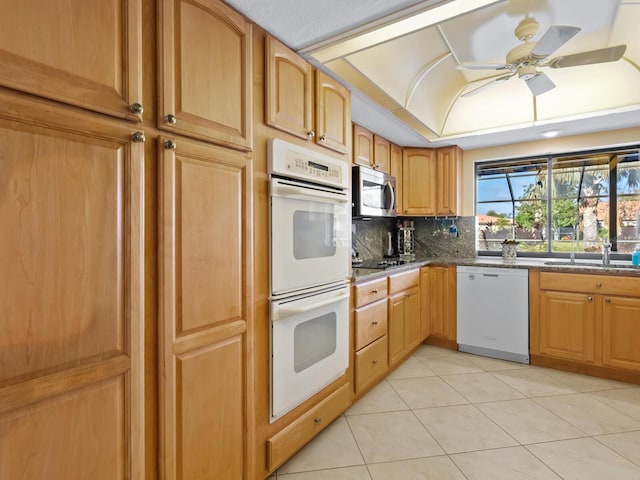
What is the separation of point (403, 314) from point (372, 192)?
1.13 m

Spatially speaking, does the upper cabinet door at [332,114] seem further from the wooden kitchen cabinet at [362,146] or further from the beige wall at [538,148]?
the beige wall at [538,148]

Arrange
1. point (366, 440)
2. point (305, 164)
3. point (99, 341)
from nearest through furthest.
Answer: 1. point (99, 341)
2. point (305, 164)
3. point (366, 440)

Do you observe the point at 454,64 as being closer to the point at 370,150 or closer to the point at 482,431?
the point at 370,150

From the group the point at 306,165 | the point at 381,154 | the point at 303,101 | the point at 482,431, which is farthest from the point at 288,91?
the point at 482,431

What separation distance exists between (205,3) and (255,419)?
1731mm

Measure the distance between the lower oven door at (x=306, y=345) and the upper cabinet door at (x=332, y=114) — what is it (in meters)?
0.90

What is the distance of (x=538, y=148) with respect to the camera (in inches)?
140

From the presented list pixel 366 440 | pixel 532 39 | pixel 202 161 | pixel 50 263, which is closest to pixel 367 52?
pixel 532 39

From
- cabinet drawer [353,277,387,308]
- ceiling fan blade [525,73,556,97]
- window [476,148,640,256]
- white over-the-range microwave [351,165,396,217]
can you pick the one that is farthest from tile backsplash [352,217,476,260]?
ceiling fan blade [525,73,556,97]

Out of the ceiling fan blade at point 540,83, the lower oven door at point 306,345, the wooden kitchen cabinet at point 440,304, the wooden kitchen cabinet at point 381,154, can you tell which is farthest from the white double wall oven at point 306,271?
the wooden kitchen cabinet at point 440,304

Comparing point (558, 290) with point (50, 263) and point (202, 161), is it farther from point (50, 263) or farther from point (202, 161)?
point (50, 263)

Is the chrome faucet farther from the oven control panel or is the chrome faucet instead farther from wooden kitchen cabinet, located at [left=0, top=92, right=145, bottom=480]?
wooden kitchen cabinet, located at [left=0, top=92, right=145, bottom=480]

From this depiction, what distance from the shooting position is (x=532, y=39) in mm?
2408

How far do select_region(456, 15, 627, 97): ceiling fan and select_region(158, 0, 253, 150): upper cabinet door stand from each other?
1449mm
